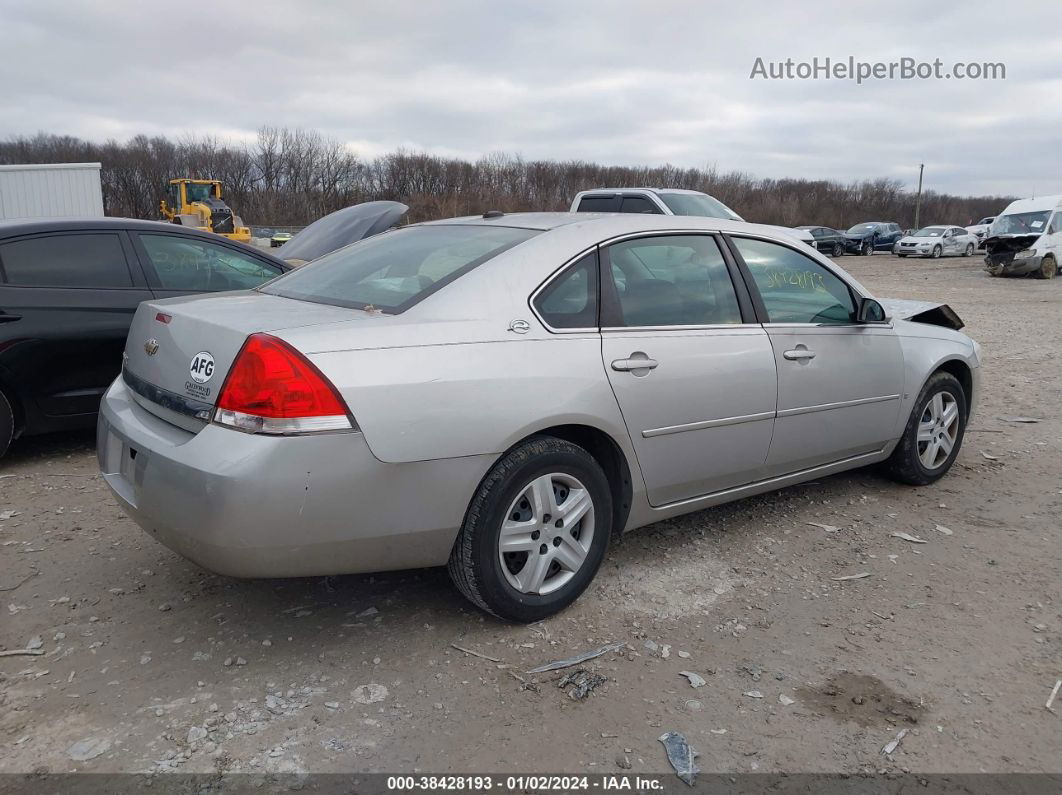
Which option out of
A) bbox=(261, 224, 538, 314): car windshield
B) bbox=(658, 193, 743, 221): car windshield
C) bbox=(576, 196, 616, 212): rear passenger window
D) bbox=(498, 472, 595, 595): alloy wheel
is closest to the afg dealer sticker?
bbox=(261, 224, 538, 314): car windshield

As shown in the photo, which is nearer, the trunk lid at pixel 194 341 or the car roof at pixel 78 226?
the trunk lid at pixel 194 341

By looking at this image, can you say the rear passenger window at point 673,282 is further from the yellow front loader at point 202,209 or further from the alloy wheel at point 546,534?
the yellow front loader at point 202,209

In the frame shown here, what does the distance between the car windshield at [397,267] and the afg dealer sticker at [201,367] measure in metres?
0.58

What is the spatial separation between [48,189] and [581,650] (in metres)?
23.3

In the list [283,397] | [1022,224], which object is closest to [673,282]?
[283,397]

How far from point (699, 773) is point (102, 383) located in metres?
4.27

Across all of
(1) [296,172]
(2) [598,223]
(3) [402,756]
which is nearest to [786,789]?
(3) [402,756]

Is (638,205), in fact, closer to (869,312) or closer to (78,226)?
(869,312)

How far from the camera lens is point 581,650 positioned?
3.03 meters

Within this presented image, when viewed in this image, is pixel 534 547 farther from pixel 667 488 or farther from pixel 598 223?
pixel 598 223

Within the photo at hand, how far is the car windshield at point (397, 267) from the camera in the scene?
319cm

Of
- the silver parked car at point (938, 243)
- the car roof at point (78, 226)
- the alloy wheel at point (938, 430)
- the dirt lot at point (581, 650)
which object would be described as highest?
the silver parked car at point (938, 243)

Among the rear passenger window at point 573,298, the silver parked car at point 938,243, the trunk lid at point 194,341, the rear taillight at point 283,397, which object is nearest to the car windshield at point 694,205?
the rear passenger window at point 573,298

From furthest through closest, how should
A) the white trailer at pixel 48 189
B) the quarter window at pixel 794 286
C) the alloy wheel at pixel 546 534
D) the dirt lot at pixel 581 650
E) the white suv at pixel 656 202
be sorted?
the white trailer at pixel 48 189 < the white suv at pixel 656 202 < the quarter window at pixel 794 286 < the alloy wheel at pixel 546 534 < the dirt lot at pixel 581 650
